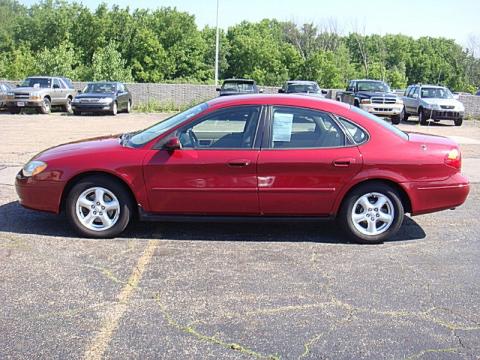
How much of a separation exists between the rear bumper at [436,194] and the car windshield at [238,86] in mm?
17240

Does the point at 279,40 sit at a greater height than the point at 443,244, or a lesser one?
greater

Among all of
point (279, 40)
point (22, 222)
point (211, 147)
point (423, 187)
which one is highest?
point (279, 40)

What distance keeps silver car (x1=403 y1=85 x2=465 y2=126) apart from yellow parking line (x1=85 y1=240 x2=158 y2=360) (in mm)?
18686

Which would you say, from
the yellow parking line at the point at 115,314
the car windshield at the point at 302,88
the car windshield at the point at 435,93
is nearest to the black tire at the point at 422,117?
the car windshield at the point at 435,93

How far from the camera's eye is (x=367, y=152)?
5.43 m

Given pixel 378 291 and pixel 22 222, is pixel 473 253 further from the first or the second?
pixel 22 222

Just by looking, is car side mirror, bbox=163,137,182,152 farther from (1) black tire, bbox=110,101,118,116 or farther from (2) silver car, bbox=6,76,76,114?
(2) silver car, bbox=6,76,76,114

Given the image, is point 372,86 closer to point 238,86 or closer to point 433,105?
point 433,105

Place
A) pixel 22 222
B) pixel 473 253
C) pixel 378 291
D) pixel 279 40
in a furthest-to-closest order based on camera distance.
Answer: pixel 279 40, pixel 22 222, pixel 473 253, pixel 378 291

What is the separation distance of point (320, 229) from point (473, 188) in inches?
149

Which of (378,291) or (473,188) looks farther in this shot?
(473,188)

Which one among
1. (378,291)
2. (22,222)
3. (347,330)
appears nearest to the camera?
(347,330)

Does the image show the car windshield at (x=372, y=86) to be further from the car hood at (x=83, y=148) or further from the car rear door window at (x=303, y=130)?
the car hood at (x=83, y=148)

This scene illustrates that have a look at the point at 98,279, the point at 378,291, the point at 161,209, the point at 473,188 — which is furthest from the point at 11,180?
the point at 473,188
